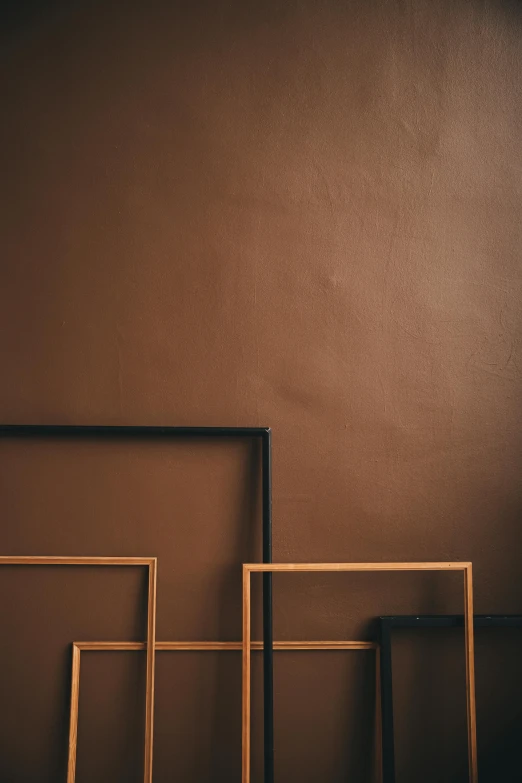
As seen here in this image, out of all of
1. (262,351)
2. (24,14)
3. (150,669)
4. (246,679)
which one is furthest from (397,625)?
(24,14)

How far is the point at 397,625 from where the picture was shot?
2.11 m

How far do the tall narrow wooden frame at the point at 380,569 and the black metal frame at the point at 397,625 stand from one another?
0.26 ft

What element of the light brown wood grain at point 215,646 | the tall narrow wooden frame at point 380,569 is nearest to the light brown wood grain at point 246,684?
the tall narrow wooden frame at point 380,569

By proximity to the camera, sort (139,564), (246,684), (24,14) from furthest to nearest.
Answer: (24,14)
(139,564)
(246,684)

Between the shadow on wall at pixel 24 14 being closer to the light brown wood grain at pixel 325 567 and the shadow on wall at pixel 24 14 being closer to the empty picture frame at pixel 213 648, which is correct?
the light brown wood grain at pixel 325 567

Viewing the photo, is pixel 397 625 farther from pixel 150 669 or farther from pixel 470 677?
pixel 150 669

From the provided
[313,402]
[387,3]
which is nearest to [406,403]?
[313,402]

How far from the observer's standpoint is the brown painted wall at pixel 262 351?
2.09 m

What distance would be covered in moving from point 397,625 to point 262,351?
102 centimetres

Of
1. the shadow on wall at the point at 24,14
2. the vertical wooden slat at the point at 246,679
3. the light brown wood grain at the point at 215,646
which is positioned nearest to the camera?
the vertical wooden slat at the point at 246,679

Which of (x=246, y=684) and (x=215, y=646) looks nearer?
(x=246, y=684)

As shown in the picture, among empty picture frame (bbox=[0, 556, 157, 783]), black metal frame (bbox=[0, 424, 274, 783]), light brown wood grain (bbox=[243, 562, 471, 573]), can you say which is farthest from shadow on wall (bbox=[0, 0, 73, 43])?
light brown wood grain (bbox=[243, 562, 471, 573])

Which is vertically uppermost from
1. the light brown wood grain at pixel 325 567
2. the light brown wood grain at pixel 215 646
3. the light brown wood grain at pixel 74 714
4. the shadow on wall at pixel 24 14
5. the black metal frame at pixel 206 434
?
the shadow on wall at pixel 24 14

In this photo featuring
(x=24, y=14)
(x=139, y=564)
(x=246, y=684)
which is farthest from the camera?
(x=24, y=14)
